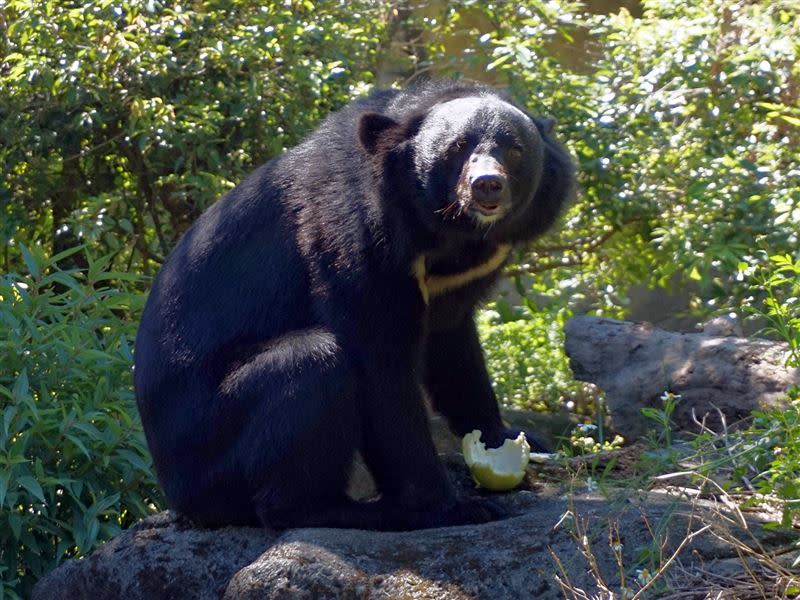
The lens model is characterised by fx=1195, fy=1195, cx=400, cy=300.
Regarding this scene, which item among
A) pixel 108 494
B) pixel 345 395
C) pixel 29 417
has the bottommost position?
pixel 108 494

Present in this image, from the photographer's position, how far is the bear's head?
158 inches

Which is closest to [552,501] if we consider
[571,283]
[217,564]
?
[217,564]

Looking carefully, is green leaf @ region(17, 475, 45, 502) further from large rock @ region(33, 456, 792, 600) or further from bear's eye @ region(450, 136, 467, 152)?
bear's eye @ region(450, 136, 467, 152)

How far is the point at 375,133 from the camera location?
4.15 metres

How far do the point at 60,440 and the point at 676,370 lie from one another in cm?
260

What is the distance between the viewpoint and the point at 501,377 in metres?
7.20

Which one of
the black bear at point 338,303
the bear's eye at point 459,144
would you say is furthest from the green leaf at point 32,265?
the bear's eye at point 459,144

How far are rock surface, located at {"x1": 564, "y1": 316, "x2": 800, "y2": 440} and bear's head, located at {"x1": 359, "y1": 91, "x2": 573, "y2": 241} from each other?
136 centimetres

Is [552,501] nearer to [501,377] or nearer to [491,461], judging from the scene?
[491,461]

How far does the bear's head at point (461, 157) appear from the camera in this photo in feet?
13.2

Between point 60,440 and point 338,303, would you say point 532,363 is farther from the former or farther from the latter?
point 338,303

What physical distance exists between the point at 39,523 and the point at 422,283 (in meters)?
1.89

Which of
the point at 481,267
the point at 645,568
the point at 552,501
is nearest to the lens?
the point at 645,568

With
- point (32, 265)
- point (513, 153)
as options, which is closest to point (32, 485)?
point (32, 265)
